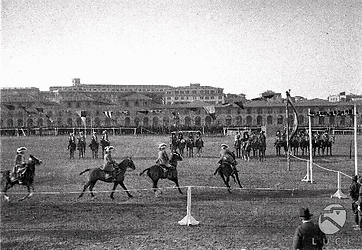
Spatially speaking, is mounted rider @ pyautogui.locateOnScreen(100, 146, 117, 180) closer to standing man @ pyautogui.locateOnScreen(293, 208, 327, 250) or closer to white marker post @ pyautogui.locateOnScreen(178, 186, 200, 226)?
white marker post @ pyautogui.locateOnScreen(178, 186, 200, 226)

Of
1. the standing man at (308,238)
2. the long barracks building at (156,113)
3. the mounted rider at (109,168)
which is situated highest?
the long barracks building at (156,113)

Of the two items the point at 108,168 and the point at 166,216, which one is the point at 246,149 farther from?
the point at 166,216

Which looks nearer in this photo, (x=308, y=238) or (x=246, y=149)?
(x=308, y=238)

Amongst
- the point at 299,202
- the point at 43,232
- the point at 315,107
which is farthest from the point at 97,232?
the point at 315,107

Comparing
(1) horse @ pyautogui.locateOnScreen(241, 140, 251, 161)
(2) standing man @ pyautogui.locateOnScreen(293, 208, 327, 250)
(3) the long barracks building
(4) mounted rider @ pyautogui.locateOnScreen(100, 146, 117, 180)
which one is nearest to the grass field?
(4) mounted rider @ pyautogui.locateOnScreen(100, 146, 117, 180)

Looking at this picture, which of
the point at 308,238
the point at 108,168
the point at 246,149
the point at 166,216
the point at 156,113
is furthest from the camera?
the point at 156,113

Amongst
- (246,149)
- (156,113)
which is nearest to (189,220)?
(246,149)

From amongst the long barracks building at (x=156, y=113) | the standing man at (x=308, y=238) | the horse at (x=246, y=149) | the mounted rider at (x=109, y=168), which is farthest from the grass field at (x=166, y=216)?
the long barracks building at (x=156, y=113)

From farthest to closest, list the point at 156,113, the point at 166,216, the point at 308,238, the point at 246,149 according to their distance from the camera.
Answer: the point at 156,113 < the point at 246,149 < the point at 166,216 < the point at 308,238

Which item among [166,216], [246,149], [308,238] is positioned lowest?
[166,216]

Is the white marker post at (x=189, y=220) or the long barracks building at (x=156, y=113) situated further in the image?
the long barracks building at (x=156, y=113)

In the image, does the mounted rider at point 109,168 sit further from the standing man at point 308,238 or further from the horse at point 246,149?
the horse at point 246,149

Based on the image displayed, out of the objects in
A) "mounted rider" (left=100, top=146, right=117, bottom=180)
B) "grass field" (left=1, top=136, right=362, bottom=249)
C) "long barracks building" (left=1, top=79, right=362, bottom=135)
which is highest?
"long barracks building" (left=1, top=79, right=362, bottom=135)

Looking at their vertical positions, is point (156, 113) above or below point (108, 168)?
above
